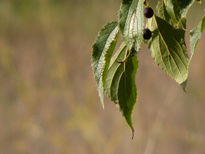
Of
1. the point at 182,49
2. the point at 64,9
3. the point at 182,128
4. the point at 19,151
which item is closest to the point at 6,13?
the point at 64,9

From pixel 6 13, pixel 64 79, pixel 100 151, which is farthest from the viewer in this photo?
pixel 6 13

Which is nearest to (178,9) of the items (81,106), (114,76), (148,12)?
(148,12)

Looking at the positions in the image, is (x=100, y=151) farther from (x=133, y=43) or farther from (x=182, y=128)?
(x=133, y=43)

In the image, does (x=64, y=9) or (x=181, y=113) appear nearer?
(x=181, y=113)

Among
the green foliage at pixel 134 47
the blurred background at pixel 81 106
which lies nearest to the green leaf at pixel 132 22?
the green foliage at pixel 134 47

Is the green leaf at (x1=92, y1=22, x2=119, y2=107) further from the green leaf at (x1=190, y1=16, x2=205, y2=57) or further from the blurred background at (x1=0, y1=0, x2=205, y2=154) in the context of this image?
the blurred background at (x1=0, y1=0, x2=205, y2=154)

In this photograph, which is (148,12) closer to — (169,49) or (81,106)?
(169,49)

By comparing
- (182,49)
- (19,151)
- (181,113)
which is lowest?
(181,113)

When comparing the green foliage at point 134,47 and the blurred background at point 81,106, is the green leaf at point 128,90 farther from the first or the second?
the blurred background at point 81,106
